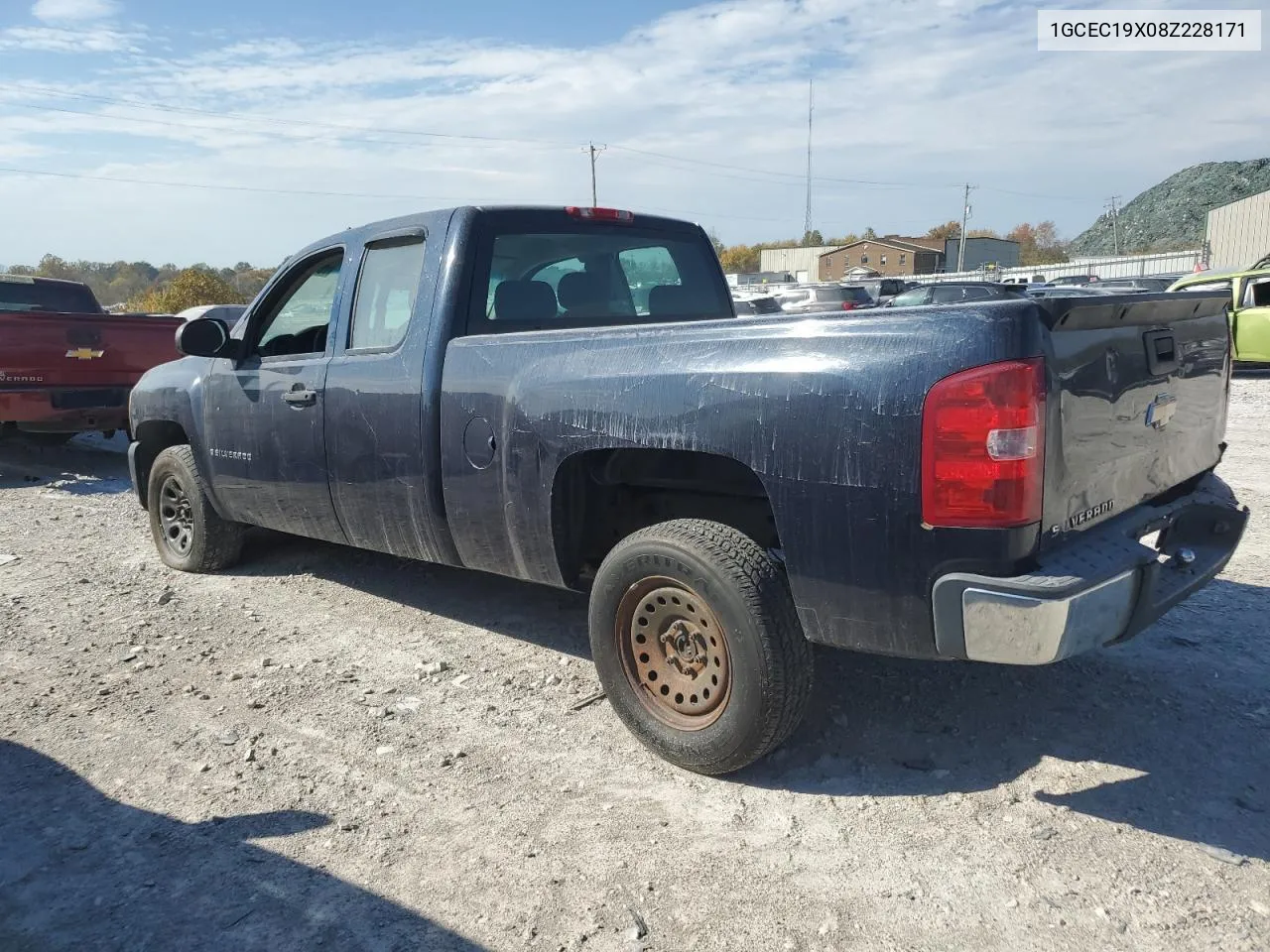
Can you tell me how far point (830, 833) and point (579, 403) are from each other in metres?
1.58

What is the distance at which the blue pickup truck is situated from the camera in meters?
2.59


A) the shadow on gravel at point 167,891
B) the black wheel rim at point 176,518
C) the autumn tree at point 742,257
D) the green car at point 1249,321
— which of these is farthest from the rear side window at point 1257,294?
the autumn tree at point 742,257

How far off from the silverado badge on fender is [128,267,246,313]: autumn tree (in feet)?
146

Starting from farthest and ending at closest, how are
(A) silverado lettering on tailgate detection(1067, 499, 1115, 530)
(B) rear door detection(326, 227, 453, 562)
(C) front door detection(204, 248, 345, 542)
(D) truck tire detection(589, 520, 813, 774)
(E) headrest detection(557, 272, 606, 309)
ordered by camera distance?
(C) front door detection(204, 248, 345, 542)
(E) headrest detection(557, 272, 606, 309)
(B) rear door detection(326, 227, 453, 562)
(D) truck tire detection(589, 520, 813, 774)
(A) silverado lettering on tailgate detection(1067, 499, 1115, 530)

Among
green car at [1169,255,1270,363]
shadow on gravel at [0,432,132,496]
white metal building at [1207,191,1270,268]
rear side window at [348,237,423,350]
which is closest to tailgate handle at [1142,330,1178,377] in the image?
rear side window at [348,237,423,350]

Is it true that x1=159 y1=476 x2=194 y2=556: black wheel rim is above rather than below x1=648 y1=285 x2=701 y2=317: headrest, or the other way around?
below

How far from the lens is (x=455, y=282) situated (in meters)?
4.01

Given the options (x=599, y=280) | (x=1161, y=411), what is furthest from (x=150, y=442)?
(x=1161, y=411)

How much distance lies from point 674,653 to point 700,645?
5.0 inches

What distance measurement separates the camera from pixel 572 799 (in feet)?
10.4

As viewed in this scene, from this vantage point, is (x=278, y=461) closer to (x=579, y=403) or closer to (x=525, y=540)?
(x=525, y=540)

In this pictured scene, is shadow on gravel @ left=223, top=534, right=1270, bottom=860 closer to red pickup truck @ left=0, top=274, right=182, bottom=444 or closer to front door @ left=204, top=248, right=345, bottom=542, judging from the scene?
front door @ left=204, top=248, right=345, bottom=542

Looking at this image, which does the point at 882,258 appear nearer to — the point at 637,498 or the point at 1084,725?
the point at 637,498

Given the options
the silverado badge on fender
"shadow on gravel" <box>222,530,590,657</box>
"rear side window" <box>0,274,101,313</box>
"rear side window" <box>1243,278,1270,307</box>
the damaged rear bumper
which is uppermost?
"rear side window" <box>0,274,101,313</box>
